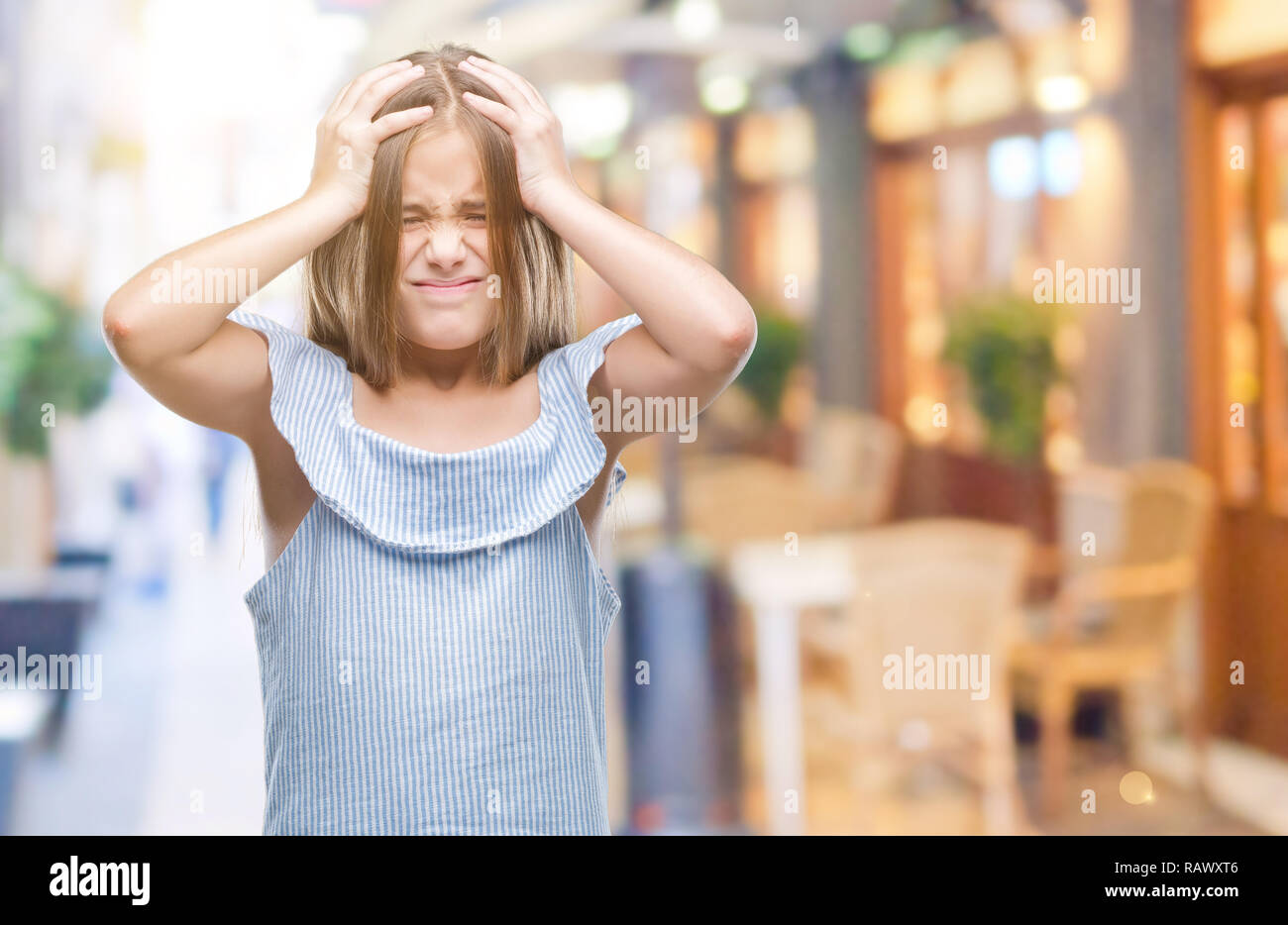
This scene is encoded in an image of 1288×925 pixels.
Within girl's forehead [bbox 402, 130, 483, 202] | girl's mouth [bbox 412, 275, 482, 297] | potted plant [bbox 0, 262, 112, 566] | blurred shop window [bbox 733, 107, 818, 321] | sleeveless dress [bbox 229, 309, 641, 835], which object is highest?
blurred shop window [bbox 733, 107, 818, 321]

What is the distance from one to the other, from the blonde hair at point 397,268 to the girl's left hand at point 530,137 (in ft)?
0.06

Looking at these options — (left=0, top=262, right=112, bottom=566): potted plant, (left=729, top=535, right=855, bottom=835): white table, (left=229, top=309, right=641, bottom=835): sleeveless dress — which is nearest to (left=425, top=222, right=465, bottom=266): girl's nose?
(left=229, top=309, right=641, bottom=835): sleeveless dress

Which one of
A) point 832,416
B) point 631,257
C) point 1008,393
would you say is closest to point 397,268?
point 631,257

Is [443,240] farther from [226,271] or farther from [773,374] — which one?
[773,374]

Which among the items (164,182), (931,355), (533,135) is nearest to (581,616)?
(533,135)

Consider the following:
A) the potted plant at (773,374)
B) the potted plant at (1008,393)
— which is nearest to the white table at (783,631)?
the potted plant at (773,374)

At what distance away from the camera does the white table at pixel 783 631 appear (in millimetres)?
3033

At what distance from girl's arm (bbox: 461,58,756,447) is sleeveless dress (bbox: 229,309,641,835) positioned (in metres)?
0.08

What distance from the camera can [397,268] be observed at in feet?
2.94

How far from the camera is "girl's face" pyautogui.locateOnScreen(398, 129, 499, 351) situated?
89 cm

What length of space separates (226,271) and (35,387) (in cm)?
215

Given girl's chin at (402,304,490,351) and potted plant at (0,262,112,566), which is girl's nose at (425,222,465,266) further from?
potted plant at (0,262,112,566)

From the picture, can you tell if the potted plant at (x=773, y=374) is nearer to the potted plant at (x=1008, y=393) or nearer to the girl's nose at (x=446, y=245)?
the potted plant at (x=1008, y=393)
